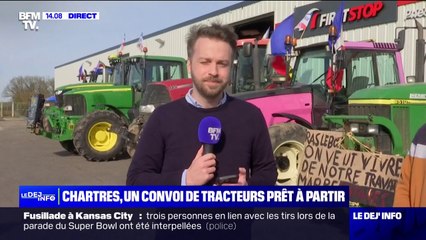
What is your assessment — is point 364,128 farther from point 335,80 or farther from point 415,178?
point 415,178

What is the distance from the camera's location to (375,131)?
19.3ft

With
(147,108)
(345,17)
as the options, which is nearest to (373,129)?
(147,108)

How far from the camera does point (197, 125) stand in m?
2.06

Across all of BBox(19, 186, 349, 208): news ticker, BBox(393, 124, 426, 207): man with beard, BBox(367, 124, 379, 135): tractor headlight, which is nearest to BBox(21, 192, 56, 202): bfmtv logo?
BBox(19, 186, 349, 208): news ticker

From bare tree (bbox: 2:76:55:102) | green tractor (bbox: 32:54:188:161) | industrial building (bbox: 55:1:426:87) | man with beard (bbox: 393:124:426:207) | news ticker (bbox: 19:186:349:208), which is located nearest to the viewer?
news ticker (bbox: 19:186:349:208)

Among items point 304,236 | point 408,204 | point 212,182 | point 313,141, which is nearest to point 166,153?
point 212,182

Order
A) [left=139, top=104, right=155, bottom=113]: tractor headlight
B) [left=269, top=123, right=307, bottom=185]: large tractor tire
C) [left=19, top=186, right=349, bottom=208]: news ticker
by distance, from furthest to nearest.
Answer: [left=139, top=104, right=155, bottom=113]: tractor headlight → [left=269, top=123, right=307, bottom=185]: large tractor tire → [left=19, top=186, right=349, bottom=208]: news ticker

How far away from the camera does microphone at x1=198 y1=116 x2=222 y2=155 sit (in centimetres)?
191

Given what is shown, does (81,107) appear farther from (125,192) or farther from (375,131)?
(125,192)

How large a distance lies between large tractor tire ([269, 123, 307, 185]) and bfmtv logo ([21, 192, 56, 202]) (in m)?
4.80

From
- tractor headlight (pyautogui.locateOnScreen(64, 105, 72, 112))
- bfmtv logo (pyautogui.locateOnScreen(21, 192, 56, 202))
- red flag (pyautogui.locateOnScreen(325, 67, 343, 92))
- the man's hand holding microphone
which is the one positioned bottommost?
bfmtv logo (pyautogui.locateOnScreen(21, 192, 56, 202))

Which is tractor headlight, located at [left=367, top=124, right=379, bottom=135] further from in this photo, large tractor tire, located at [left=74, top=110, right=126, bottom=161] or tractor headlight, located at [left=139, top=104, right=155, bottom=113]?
large tractor tire, located at [left=74, top=110, right=126, bottom=161]

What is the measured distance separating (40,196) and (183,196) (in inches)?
29.8

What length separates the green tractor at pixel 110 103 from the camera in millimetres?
11375
